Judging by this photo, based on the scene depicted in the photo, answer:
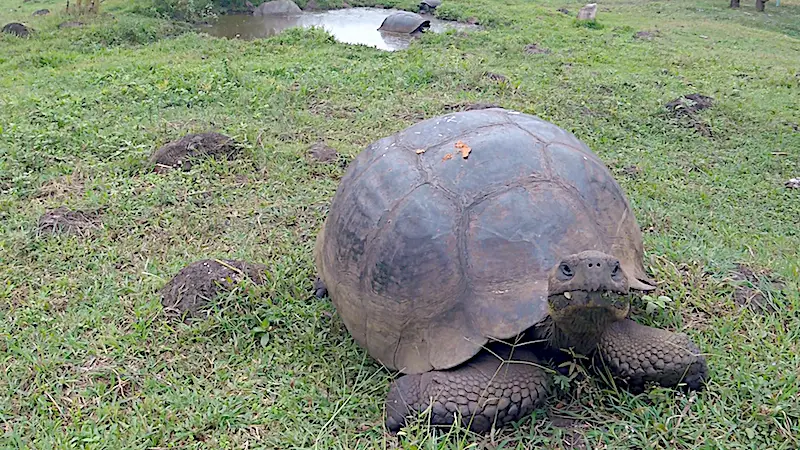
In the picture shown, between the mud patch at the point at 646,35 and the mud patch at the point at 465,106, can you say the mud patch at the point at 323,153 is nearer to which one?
the mud patch at the point at 465,106

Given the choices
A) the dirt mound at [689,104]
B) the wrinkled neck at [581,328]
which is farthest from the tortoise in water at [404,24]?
the wrinkled neck at [581,328]

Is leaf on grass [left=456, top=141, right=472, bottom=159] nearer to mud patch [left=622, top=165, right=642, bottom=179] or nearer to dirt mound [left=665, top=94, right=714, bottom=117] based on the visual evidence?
mud patch [left=622, top=165, right=642, bottom=179]

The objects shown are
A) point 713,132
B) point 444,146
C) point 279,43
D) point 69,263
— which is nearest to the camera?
point 444,146

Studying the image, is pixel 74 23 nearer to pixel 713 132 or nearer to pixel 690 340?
pixel 713 132

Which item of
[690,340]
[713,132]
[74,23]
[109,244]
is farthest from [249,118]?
[74,23]

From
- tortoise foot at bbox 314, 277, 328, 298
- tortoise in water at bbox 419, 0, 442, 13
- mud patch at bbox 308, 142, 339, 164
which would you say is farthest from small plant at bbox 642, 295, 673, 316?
tortoise in water at bbox 419, 0, 442, 13

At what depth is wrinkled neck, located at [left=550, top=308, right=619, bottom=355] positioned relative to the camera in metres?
1.71

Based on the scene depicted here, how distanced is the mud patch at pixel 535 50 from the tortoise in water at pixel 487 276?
5.68m

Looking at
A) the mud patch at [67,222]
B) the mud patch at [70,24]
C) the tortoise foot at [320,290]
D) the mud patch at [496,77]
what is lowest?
the mud patch at [67,222]

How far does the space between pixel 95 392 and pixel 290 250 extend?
115 cm

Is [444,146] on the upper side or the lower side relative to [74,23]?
upper

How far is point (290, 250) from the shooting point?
315cm

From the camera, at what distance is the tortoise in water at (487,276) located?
75.0 inches

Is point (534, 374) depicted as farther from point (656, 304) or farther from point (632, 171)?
point (632, 171)
